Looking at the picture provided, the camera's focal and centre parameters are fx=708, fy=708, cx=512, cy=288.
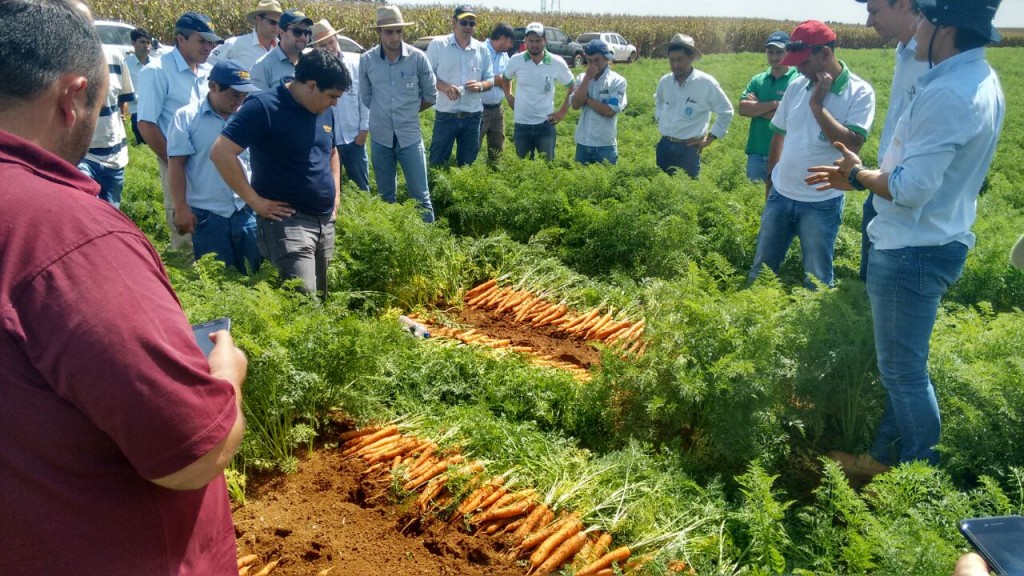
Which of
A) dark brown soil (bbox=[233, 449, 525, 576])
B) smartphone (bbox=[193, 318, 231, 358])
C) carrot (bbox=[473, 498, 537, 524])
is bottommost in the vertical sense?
dark brown soil (bbox=[233, 449, 525, 576])

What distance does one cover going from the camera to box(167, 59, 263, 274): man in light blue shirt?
16.8 feet

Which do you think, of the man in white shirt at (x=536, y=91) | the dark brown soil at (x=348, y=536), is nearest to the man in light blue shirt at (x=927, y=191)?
the dark brown soil at (x=348, y=536)

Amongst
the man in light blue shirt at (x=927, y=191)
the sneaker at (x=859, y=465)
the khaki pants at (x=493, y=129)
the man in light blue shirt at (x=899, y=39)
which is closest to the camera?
the man in light blue shirt at (x=927, y=191)

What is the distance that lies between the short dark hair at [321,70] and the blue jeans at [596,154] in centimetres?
525

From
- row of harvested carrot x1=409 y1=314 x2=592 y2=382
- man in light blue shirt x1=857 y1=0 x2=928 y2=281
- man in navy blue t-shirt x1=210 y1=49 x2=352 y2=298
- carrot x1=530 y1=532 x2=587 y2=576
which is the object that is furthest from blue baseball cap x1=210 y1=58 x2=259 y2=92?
man in light blue shirt x1=857 y1=0 x2=928 y2=281

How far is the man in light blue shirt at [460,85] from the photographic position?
921 cm

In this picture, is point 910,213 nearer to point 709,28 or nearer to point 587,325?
point 587,325

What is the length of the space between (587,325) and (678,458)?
225cm

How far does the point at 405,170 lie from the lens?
26.8 ft

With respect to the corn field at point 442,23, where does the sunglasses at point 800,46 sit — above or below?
above

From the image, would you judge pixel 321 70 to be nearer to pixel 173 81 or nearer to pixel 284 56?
pixel 173 81

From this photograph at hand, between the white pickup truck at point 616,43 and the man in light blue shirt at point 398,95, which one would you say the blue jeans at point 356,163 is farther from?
the white pickup truck at point 616,43

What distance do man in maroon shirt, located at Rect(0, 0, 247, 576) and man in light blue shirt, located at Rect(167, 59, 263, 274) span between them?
370 cm

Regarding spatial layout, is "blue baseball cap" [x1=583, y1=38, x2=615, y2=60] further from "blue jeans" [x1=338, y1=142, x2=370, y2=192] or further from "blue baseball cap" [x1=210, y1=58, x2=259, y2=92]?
"blue baseball cap" [x1=210, y1=58, x2=259, y2=92]
